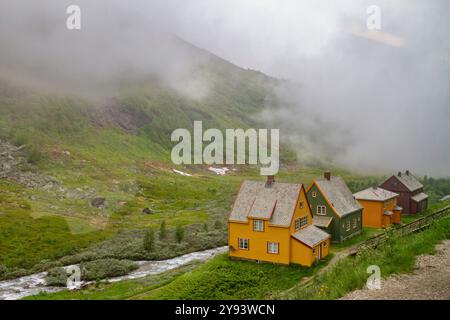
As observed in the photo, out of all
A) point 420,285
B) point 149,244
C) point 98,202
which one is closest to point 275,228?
point 420,285

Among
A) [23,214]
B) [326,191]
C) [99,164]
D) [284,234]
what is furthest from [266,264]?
[99,164]

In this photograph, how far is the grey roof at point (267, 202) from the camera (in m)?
48.1

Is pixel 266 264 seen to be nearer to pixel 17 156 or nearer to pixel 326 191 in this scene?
pixel 326 191

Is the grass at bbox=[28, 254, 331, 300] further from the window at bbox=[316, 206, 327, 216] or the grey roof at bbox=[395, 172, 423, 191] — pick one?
the grey roof at bbox=[395, 172, 423, 191]

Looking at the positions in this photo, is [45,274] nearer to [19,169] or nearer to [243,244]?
[243,244]

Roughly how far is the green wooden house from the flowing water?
58.8 feet

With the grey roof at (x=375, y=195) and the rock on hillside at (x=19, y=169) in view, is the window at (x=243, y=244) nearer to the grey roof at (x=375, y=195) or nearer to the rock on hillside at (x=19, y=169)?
the grey roof at (x=375, y=195)

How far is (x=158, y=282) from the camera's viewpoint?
49.6 m

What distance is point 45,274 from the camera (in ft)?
198

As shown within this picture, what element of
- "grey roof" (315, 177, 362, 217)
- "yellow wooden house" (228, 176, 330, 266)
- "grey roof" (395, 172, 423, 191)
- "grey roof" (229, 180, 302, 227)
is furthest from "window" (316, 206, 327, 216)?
"grey roof" (395, 172, 423, 191)

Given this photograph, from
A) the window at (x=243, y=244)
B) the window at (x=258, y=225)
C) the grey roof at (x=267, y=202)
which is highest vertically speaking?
the grey roof at (x=267, y=202)

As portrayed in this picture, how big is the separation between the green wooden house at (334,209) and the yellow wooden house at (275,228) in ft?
19.4

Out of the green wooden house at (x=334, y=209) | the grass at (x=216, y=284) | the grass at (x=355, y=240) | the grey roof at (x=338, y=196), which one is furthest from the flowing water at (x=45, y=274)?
the grey roof at (x=338, y=196)
